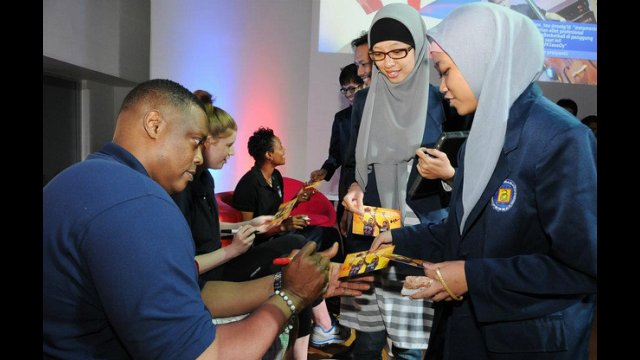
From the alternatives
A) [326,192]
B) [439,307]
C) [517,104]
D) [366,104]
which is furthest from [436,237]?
[326,192]

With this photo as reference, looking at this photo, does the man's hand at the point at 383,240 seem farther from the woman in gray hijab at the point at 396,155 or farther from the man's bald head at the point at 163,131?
the man's bald head at the point at 163,131

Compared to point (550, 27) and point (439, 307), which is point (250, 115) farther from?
point (439, 307)

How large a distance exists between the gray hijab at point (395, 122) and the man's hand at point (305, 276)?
3.31 ft

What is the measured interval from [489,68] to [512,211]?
1.38ft

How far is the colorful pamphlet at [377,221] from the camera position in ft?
7.05

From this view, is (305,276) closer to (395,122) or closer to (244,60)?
(395,122)

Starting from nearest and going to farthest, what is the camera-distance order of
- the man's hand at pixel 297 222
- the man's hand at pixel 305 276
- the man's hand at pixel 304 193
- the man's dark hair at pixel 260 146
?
the man's hand at pixel 305 276 < the man's hand at pixel 304 193 < the man's hand at pixel 297 222 < the man's dark hair at pixel 260 146

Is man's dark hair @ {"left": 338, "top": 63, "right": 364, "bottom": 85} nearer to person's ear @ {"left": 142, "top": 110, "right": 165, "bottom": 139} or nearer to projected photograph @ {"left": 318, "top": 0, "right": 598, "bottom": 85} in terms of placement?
projected photograph @ {"left": 318, "top": 0, "right": 598, "bottom": 85}

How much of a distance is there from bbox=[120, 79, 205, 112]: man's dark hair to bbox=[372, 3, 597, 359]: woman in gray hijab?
783 mm

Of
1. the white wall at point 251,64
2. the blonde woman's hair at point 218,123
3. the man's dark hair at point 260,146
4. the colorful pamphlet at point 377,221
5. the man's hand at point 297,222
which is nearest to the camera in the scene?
the colorful pamphlet at point 377,221

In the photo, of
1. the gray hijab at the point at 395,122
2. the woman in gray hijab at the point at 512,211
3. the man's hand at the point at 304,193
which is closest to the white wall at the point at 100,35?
the man's hand at the point at 304,193

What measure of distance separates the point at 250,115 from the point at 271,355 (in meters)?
4.72

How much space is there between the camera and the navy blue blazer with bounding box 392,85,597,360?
1.23 metres

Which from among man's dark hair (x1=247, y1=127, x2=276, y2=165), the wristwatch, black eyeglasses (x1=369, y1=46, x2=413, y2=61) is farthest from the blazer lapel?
man's dark hair (x1=247, y1=127, x2=276, y2=165)
